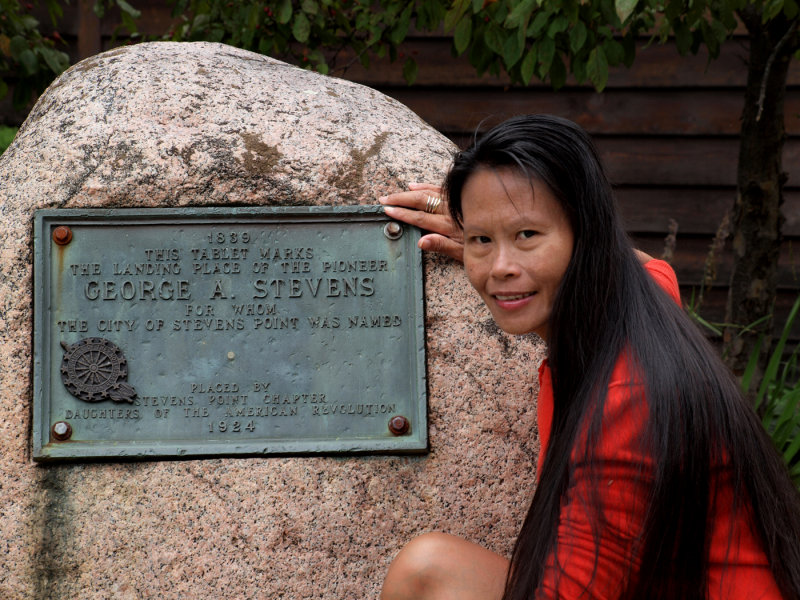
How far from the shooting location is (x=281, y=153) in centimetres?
246

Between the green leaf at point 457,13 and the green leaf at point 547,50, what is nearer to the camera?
the green leaf at point 457,13

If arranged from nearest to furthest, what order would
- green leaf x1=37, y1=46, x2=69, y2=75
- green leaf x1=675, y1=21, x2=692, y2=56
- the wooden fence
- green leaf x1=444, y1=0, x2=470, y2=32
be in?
green leaf x1=444, y1=0, x2=470, y2=32, green leaf x1=675, y1=21, x2=692, y2=56, green leaf x1=37, y1=46, x2=69, y2=75, the wooden fence

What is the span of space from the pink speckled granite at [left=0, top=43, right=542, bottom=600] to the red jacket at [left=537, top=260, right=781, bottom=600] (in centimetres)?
73

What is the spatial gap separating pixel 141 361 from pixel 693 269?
3334 mm

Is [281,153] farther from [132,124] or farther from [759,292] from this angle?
[759,292]

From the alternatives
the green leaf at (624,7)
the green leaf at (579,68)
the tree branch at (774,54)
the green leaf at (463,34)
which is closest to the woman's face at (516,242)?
the green leaf at (624,7)

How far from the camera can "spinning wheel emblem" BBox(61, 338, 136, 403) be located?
238 centimetres

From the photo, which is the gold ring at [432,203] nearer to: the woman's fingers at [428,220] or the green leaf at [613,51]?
the woman's fingers at [428,220]

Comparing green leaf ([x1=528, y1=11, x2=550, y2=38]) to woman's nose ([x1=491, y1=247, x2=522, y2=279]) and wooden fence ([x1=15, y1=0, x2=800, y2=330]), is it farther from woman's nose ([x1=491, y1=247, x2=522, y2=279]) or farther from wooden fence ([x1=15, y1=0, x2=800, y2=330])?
wooden fence ([x1=15, y1=0, x2=800, y2=330])

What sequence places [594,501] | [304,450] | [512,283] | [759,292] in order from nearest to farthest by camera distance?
[594,501], [512,283], [304,450], [759,292]

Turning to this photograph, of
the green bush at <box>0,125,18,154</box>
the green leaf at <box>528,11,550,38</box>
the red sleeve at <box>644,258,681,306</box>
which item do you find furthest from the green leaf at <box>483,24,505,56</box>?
the green bush at <box>0,125,18,154</box>

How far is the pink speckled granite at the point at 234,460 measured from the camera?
2.32 meters

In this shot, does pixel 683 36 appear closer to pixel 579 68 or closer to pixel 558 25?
pixel 579 68

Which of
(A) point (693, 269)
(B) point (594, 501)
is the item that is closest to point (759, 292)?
(A) point (693, 269)
